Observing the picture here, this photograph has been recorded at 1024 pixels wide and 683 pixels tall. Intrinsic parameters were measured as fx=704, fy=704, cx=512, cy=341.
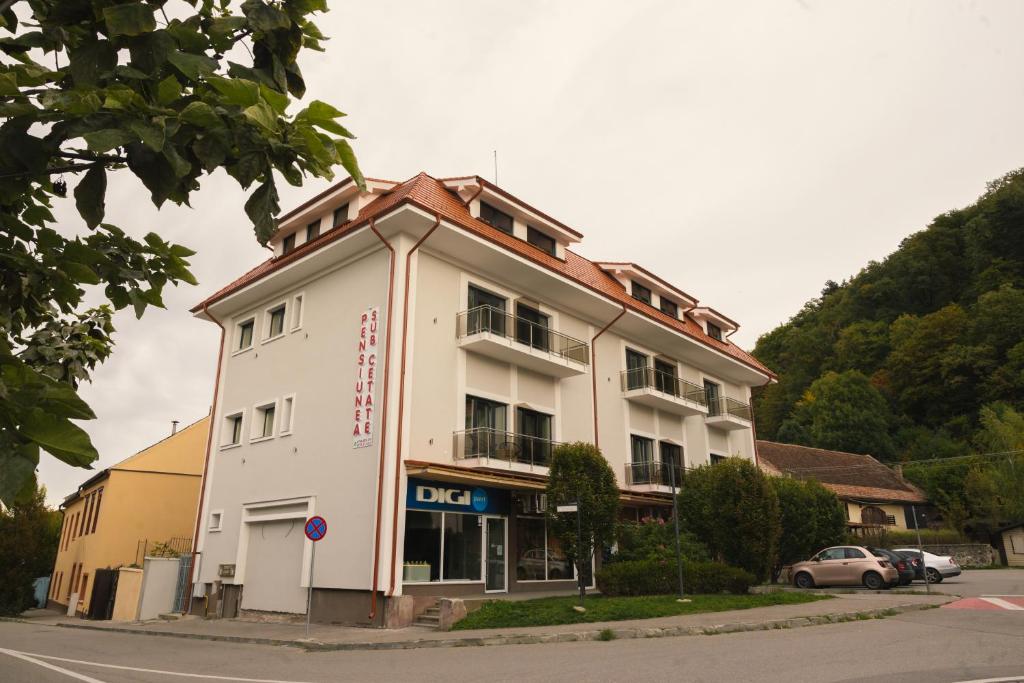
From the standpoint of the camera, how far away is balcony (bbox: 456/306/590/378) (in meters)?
19.9

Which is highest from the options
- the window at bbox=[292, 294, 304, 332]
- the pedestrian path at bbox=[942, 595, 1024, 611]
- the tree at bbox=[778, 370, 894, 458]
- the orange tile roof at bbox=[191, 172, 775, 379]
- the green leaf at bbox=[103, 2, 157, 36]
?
the tree at bbox=[778, 370, 894, 458]

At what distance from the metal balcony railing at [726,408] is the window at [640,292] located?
5.84 meters

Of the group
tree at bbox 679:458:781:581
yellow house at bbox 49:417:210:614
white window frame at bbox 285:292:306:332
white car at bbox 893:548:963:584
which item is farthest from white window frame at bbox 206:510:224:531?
white car at bbox 893:548:963:584

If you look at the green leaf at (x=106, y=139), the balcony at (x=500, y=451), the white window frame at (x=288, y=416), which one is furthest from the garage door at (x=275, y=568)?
the green leaf at (x=106, y=139)

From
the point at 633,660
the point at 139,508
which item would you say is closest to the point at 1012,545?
the point at 633,660

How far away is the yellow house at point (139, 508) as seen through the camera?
28094 millimetres

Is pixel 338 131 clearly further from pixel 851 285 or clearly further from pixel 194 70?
pixel 851 285

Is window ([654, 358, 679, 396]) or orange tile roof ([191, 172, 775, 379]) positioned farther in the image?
window ([654, 358, 679, 396])

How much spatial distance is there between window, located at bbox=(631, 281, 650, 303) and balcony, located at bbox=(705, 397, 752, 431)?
5837 mm

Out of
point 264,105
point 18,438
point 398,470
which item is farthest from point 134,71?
point 398,470

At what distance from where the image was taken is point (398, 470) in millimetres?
17016

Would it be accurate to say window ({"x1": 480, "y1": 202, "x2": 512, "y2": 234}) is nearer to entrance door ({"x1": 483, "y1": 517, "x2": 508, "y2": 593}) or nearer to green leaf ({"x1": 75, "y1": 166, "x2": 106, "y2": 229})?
entrance door ({"x1": 483, "y1": 517, "x2": 508, "y2": 593})

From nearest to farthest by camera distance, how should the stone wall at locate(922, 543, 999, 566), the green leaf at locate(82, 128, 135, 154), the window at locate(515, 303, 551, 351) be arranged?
the green leaf at locate(82, 128, 135, 154) < the window at locate(515, 303, 551, 351) < the stone wall at locate(922, 543, 999, 566)

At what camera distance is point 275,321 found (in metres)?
23.2
